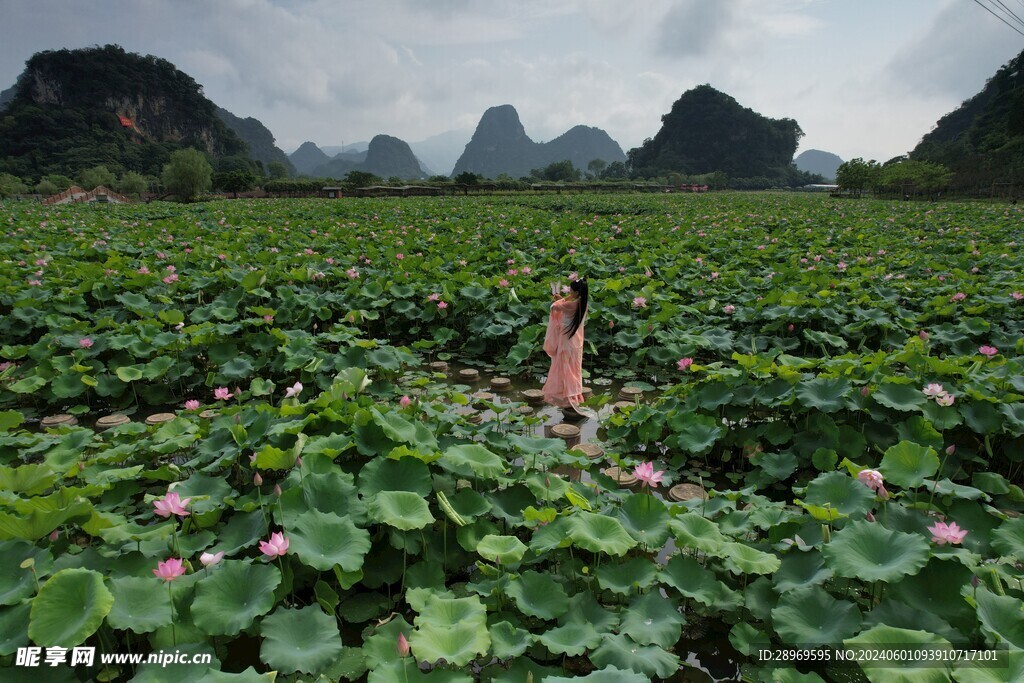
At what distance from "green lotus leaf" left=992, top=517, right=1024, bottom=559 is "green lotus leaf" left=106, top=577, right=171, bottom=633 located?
2.86 meters

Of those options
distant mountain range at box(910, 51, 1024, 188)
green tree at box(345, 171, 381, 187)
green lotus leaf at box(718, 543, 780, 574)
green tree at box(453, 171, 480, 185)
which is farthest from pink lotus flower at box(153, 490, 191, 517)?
green tree at box(345, 171, 381, 187)

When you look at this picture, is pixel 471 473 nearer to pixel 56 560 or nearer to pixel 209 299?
pixel 56 560

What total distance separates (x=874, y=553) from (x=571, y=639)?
1.09m

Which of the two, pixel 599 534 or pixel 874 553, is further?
pixel 599 534

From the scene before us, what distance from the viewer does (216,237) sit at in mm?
10578

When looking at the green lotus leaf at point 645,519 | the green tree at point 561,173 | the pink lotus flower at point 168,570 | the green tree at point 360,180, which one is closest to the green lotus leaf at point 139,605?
the pink lotus flower at point 168,570

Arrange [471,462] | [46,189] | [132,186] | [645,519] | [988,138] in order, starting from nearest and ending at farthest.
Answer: [645,519] → [471,462] → [988,138] → [46,189] → [132,186]

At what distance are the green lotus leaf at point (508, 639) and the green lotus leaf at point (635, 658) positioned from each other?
22 centimetres

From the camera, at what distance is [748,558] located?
189cm

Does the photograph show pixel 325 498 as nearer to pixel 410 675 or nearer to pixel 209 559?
pixel 209 559

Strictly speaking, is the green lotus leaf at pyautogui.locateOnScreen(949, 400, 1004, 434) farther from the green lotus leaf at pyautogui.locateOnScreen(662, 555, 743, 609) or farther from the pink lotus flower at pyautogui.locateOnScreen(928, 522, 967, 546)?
the green lotus leaf at pyautogui.locateOnScreen(662, 555, 743, 609)

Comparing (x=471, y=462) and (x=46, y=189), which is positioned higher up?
(x=46, y=189)

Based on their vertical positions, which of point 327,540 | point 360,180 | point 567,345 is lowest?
point 327,540

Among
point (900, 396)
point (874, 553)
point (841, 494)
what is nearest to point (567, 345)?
point (900, 396)
